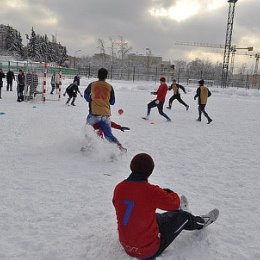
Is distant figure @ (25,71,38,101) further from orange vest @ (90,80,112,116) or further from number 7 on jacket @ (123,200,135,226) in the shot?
number 7 on jacket @ (123,200,135,226)

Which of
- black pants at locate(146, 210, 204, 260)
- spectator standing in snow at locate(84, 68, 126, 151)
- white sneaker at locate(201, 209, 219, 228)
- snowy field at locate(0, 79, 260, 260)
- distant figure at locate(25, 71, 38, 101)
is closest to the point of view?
black pants at locate(146, 210, 204, 260)

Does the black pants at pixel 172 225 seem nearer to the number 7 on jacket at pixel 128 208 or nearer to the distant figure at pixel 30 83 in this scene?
the number 7 on jacket at pixel 128 208

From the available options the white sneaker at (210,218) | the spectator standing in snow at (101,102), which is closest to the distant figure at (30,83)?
the spectator standing in snow at (101,102)

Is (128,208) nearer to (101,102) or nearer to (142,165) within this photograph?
(142,165)

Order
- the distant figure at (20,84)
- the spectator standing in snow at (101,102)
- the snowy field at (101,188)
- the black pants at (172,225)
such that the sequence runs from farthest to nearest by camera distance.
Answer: the distant figure at (20,84), the spectator standing in snow at (101,102), the snowy field at (101,188), the black pants at (172,225)

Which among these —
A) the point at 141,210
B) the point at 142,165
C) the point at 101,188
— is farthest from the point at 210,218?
the point at 101,188

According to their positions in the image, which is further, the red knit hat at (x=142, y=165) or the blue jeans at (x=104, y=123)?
the blue jeans at (x=104, y=123)

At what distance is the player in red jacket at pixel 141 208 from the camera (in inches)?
131

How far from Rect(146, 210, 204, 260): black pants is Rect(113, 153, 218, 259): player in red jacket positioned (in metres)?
0.02

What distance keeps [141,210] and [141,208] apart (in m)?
0.02

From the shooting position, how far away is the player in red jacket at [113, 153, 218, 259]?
10.9 ft

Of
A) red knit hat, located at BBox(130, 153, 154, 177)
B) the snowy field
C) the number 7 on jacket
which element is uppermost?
red knit hat, located at BBox(130, 153, 154, 177)

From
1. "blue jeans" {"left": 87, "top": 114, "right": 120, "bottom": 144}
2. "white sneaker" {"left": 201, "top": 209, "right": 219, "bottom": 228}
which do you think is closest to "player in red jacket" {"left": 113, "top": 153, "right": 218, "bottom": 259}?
"white sneaker" {"left": 201, "top": 209, "right": 219, "bottom": 228}

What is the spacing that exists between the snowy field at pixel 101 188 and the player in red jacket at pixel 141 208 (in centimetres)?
28
